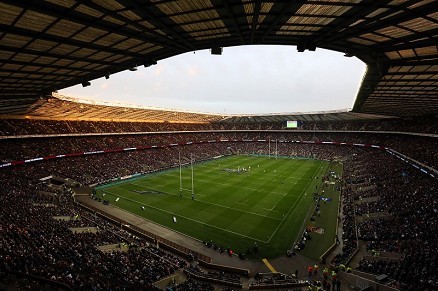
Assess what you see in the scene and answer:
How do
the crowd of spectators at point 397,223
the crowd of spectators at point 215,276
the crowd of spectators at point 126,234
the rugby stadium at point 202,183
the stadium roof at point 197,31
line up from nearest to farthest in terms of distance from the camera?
the stadium roof at point 197,31 → the rugby stadium at point 202,183 → the crowd of spectators at point 126,234 → the crowd of spectators at point 397,223 → the crowd of spectators at point 215,276

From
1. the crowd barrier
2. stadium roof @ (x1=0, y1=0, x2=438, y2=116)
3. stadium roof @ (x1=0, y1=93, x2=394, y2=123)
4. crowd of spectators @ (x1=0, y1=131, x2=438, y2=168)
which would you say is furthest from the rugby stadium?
stadium roof @ (x1=0, y1=93, x2=394, y2=123)

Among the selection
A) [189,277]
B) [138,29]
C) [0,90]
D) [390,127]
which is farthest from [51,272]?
[390,127]

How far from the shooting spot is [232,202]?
42.0 metres

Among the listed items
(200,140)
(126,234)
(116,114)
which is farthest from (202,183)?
(200,140)

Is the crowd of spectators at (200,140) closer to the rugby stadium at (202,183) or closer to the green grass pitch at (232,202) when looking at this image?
the rugby stadium at (202,183)

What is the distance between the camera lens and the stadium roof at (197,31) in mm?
10453

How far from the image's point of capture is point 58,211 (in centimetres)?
3309

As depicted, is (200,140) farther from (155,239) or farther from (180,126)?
(155,239)

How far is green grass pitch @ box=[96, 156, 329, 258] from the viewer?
30.8 metres

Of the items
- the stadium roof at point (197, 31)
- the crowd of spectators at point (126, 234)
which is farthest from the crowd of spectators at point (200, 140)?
Answer: the stadium roof at point (197, 31)

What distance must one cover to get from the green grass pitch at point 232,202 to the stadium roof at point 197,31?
736 inches

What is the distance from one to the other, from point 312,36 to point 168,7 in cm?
771

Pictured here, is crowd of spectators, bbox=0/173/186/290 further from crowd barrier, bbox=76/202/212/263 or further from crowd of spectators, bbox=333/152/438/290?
crowd of spectators, bbox=333/152/438/290

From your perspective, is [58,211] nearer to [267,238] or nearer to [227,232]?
[227,232]
